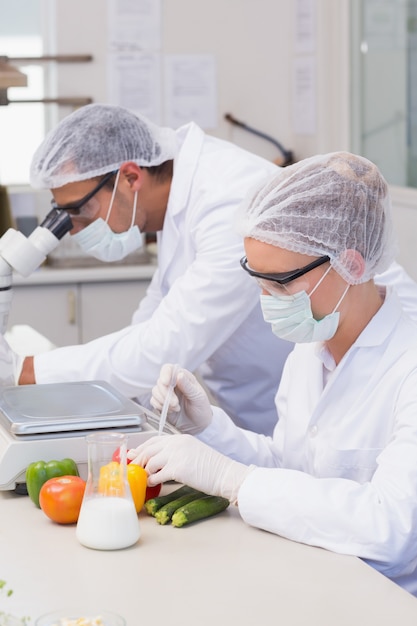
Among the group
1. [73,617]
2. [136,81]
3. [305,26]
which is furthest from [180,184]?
[305,26]

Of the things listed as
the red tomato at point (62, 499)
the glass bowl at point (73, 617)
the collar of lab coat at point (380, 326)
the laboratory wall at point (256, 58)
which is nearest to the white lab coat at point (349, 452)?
the collar of lab coat at point (380, 326)

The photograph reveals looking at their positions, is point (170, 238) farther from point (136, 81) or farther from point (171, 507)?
point (136, 81)

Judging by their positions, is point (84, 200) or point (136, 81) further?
point (136, 81)

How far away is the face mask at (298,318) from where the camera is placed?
5.43 feet

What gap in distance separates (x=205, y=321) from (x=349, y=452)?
692 mm

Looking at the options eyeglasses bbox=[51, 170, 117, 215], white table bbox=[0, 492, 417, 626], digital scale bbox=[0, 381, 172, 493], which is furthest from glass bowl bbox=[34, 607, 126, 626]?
eyeglasses bbox=[51, 170, 117, 215]

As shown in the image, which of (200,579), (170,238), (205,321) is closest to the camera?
(200,579)

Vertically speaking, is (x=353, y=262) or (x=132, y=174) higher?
(x=132, y=174)

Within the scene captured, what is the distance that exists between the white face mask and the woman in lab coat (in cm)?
73

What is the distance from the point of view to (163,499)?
5.23 feet

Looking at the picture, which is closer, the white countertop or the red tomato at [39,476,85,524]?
the red tomato at [39,476,85,524]

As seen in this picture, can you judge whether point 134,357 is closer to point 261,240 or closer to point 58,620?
point 261,240

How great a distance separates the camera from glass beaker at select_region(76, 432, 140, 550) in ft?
4.65

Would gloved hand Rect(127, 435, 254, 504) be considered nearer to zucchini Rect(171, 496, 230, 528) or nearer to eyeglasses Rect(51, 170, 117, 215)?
zucchini Rect(171, 496, 230, 528)
